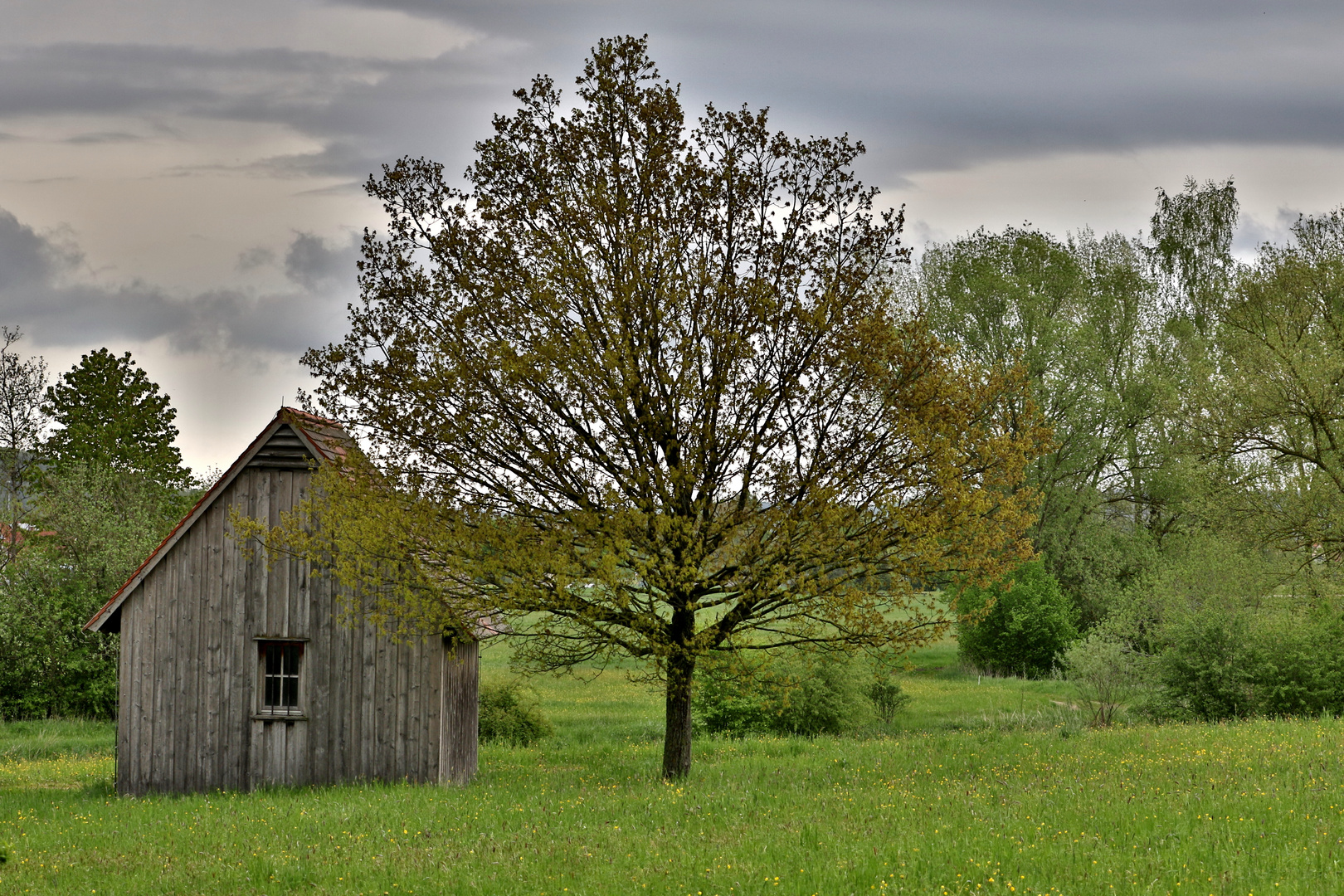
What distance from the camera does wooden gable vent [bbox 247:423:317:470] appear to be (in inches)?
693

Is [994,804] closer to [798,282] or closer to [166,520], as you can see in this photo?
[798,282]

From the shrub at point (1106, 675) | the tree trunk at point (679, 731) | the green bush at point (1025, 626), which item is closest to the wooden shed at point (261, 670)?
the tree trunk at point (679, 731)

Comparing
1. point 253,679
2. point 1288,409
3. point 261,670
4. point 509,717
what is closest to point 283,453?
point 261,670

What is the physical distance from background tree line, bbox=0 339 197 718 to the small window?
15.6 m

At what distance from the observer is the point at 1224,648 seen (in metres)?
24.3

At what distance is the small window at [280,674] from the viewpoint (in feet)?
58.0

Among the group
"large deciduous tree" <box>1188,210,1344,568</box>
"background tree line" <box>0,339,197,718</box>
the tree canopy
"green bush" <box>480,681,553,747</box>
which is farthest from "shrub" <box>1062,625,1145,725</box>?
the tree canopy

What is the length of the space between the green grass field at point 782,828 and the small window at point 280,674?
1.50m

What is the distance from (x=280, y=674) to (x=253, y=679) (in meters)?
0.42

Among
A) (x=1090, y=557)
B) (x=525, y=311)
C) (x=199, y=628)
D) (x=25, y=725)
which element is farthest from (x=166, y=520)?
(x=1090, y=557)

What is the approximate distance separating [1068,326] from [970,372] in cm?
2631

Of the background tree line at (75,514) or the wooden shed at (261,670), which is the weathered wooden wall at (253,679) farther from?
the background tree line at (75,514)

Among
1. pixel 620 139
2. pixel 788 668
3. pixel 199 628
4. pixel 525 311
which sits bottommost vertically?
pixel 788 668

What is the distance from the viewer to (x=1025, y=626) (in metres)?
39.0
